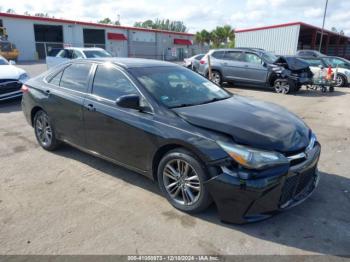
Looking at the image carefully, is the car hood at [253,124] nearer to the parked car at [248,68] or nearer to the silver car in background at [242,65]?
the parked car at [248,68]

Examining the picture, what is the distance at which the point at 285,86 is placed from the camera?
501 inches

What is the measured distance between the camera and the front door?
368 cm

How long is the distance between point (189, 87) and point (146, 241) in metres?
2.19

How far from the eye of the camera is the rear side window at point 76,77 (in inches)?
178

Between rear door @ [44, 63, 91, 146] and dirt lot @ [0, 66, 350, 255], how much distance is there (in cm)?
50

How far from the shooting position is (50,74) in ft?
17.2

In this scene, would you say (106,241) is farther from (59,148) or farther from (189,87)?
(59,148)

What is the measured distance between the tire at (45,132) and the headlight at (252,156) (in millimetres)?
3162

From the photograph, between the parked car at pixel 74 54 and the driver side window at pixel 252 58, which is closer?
the driver side window at pixel 252 58

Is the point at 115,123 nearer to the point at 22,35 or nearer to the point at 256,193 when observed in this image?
the point at 256,193

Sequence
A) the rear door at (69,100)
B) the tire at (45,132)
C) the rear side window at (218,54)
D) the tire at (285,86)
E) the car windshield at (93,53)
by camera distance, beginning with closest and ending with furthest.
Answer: the rear door at (69,100)
the tire at (45,132)
the tire at (285,86)
the car windshield at (93,53)
the rear side window at (218,54)

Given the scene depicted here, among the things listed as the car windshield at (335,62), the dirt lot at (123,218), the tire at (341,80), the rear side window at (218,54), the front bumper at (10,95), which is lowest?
the tire at (341,80)

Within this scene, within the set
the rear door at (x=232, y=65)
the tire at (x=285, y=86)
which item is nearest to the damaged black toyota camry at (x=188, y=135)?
the tire at (x=285, y=86)

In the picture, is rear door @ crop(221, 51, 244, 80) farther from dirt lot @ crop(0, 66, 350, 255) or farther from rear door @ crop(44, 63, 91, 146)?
rear door @ crop(44, 63, 91, 146)
